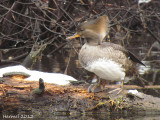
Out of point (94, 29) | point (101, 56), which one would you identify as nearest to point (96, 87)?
point (101, 56)

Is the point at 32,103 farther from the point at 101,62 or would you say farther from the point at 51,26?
the point at 51,26

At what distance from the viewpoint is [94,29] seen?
12.4 ft

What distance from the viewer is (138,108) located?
11.4ft

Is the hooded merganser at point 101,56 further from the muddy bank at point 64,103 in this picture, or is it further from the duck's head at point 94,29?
the muddy bank at point 64,103

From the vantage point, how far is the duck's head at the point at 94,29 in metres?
3.75

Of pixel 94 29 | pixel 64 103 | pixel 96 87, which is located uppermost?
Answer: pixel 94 29

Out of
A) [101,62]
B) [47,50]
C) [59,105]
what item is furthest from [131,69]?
[47,50]

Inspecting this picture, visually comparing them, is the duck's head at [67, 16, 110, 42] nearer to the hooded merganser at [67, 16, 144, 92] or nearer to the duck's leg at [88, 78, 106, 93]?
the hooded merganser at [67, 16, 144, 92]

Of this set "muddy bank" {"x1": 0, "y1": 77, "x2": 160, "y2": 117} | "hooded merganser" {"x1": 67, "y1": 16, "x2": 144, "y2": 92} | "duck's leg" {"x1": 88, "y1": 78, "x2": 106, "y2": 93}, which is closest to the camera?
"muddy bank" {"x1": 0, "y1": 77, "x2": 160, "y2": 117}

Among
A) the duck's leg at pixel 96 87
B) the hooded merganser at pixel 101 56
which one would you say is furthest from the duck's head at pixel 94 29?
the duck's leg at pixel 96 87

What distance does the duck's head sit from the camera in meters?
3.75

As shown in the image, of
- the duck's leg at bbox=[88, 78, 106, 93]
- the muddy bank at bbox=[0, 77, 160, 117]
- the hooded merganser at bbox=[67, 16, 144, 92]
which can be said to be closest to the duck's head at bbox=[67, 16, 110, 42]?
the hooded merganser at bbox=[67, 16, 144, 92]

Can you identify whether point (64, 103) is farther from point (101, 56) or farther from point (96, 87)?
point (101, 56)

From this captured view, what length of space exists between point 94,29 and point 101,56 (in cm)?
43
